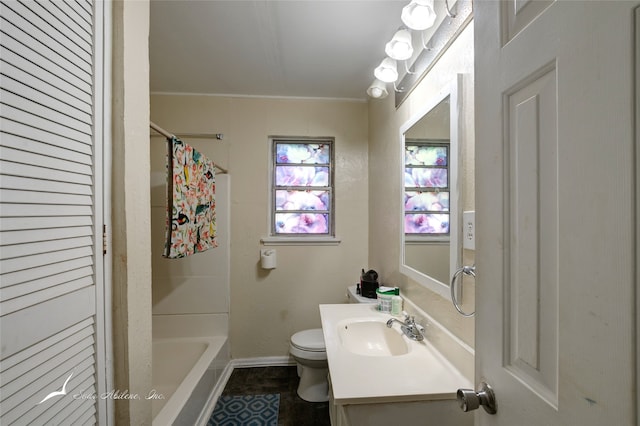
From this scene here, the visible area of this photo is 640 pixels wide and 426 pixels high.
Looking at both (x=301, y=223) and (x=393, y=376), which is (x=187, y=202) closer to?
(x=301, y=223)

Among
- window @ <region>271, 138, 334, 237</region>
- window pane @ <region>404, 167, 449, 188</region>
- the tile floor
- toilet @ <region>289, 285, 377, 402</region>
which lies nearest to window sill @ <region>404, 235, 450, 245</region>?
window pane @ <region>404, 167, 449, 188</region>

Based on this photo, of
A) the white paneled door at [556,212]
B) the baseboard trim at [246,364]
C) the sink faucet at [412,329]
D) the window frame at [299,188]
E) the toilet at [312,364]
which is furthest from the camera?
the window frame at [299,188]

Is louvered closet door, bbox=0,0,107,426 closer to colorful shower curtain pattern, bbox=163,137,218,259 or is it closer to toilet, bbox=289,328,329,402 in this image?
colorful shower curtain pattern, bbox=163,137,218,259

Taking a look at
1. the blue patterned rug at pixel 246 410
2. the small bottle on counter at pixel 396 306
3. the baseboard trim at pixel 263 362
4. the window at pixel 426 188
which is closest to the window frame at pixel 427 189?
the window at pixel 426 188

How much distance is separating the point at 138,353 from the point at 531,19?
1.38 metres

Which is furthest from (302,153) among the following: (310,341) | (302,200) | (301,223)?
(310,341)

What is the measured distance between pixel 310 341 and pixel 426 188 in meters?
Result: 1.34

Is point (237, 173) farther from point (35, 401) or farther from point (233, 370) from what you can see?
point (35, 401)

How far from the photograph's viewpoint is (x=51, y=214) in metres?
0.66

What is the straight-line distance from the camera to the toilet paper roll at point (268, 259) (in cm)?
226

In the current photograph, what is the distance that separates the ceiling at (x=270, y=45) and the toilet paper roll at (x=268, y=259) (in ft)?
4.56

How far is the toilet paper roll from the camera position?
226cm

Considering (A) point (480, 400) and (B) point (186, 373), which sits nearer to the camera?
(A) point (480, 400)

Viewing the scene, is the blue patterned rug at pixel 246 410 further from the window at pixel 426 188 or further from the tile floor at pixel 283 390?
the window at pixel 426 188
